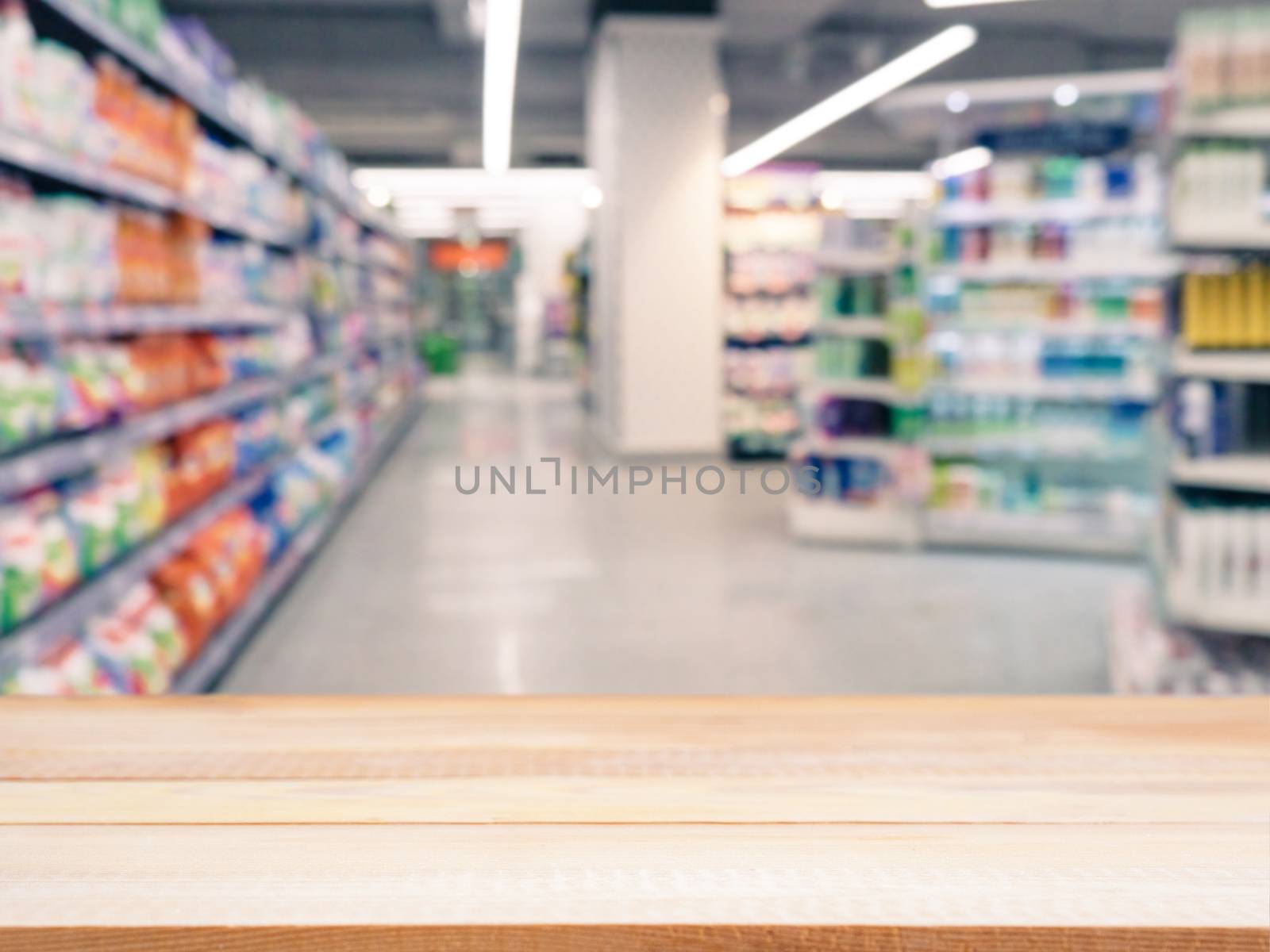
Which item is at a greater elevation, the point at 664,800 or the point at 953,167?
the point at 953,167

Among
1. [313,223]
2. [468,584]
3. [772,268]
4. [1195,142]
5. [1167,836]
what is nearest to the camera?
[1167,836]

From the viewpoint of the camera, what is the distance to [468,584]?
212 inches

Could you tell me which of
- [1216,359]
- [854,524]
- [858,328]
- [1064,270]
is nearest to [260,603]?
[854,524]

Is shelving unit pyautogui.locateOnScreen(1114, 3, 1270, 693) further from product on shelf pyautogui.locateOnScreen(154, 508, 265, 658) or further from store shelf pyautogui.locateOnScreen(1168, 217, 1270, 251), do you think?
product on shelf pyautogui.locateOnScreen(154, 508, 265, 658)

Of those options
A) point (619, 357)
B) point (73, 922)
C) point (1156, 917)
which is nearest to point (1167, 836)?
point (1156, 917)

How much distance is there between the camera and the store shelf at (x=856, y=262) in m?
6.28

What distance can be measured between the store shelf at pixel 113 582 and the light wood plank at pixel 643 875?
66.0 inches

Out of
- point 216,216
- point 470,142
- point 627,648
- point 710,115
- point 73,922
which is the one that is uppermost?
point 470,142

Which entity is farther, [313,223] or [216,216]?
[313,223]

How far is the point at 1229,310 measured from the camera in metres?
3.39

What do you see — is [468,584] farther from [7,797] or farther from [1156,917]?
[1156,917]

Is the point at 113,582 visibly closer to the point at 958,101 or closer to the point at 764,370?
the point at 958,101

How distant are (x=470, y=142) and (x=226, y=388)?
13.9m

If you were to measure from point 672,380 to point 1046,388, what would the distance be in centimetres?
419
